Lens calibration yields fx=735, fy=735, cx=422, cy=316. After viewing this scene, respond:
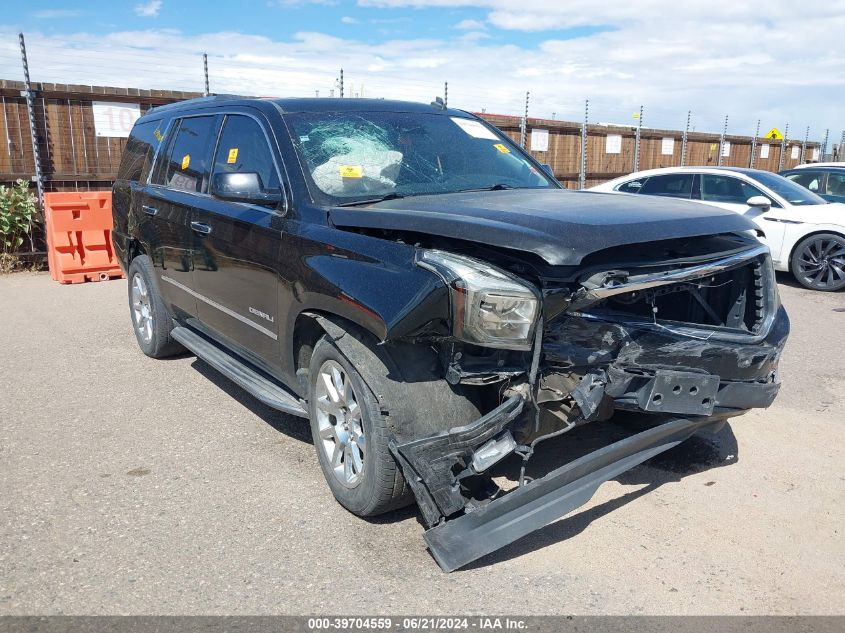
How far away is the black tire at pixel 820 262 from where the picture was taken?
941cm

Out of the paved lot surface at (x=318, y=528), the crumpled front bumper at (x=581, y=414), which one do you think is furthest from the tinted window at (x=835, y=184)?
the crumpled front bumper at (x=581, y=414)

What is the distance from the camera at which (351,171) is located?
396 centimetres

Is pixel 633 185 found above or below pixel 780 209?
above

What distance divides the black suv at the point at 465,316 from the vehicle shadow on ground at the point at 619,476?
279 millimetres

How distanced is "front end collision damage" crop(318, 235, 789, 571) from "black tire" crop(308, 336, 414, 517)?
0.14 metres

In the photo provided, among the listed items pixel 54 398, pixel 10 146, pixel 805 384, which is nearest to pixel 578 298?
pixel 805 384

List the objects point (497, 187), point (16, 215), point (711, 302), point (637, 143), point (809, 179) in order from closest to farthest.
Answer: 1. point (711, 302)
2. point (497, 187)
3. point (16, 215)
4. point (809, 179)
5. point (637, 143)

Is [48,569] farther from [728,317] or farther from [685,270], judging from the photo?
[728,317]

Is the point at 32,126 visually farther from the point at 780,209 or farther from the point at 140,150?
the point at 780,209

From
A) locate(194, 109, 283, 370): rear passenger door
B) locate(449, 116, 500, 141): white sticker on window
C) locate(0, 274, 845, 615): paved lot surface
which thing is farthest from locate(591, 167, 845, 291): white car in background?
locate(194, 109, 283, 370): rear passenger door

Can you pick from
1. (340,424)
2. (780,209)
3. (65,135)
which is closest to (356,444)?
(340,424)

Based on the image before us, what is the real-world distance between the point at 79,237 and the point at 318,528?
8.09 meters

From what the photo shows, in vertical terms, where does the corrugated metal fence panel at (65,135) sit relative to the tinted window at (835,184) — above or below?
above

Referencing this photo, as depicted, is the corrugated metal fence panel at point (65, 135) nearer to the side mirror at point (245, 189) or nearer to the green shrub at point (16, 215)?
the green shrub at point (16, 215)
